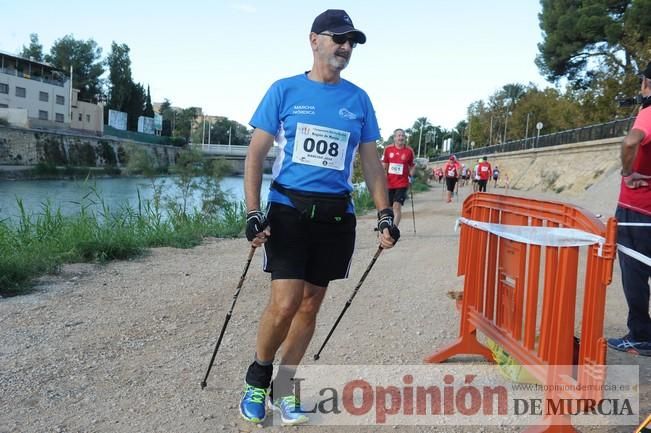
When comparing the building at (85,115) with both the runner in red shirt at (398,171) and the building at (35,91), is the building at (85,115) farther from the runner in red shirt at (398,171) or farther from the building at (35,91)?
the runner in red shirt at (398,171)

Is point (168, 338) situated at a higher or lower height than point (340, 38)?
lower

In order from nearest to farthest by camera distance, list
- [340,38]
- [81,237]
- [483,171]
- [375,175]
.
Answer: [340,38]
[375,175]
[81,237]
[483,171]

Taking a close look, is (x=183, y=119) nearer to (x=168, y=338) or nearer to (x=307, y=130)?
(x=168, y=338)

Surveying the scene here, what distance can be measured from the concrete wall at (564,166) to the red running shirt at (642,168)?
995 inches

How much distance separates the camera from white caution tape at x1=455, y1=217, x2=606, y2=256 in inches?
116

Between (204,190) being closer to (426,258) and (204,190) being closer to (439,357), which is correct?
(426,258)

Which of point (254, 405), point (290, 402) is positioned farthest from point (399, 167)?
point (254, 405)

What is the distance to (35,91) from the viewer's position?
257 feet

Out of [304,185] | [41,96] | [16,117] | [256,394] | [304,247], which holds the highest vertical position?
[41,96]

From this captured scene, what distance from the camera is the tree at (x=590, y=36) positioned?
36.1m

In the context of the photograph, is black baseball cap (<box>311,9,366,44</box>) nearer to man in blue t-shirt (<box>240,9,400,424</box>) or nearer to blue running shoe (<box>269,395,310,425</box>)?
man in blue t-shirt (<box>240,9,400,424</box>)

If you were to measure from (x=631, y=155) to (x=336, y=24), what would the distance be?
237 centimetres

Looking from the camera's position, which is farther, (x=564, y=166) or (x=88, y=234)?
(x=564, y=166)

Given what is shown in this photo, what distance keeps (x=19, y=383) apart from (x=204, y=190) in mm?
16483
